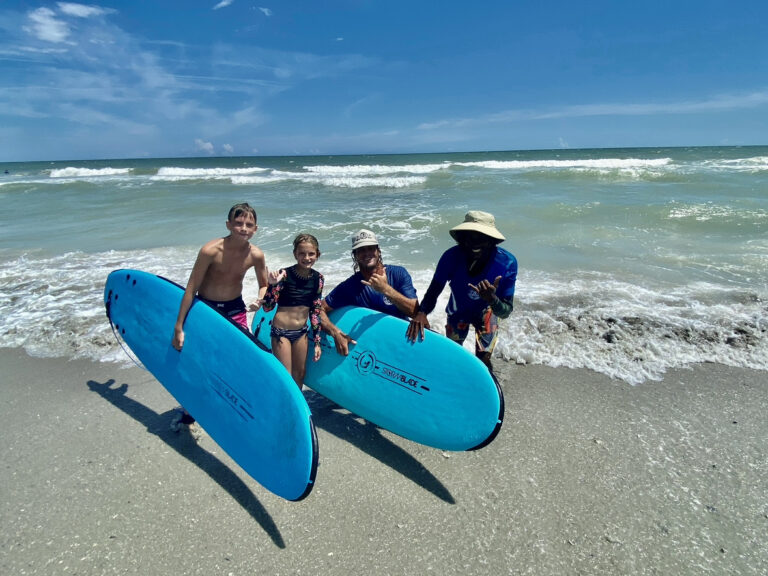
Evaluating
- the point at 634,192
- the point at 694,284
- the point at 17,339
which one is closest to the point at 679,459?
the point at 694,284

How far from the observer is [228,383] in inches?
108

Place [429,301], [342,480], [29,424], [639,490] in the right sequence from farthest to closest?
[29,424]
[429,301]
[342,480]
[639,490]

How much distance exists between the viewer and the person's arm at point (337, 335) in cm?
305

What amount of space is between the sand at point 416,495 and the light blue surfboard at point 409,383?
21 centimetres

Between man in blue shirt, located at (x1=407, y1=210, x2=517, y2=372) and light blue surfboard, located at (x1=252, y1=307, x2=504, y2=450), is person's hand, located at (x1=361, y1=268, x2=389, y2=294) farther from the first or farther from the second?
light blue surfboard, located at (x1=252, y1=307, x2=504, y2=450)

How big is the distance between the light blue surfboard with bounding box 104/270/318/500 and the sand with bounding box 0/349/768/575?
0.25m

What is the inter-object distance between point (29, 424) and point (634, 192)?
17.7m

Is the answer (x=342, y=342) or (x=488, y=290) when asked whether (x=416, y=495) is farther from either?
(x=488, y=290)

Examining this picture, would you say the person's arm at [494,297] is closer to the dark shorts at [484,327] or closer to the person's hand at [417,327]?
the dark shorts at [484,327]

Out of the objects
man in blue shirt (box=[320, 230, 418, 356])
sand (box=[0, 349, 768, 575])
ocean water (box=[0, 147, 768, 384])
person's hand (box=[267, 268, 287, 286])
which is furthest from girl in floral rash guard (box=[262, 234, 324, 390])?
ocean water (box=[0, 147, 768, 384])

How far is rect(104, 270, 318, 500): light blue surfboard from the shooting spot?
2.26 meters

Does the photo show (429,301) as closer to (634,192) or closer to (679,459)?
(679,459)

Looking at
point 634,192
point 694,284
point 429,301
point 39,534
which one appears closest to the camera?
point 39,534

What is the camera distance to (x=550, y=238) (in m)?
9.00
